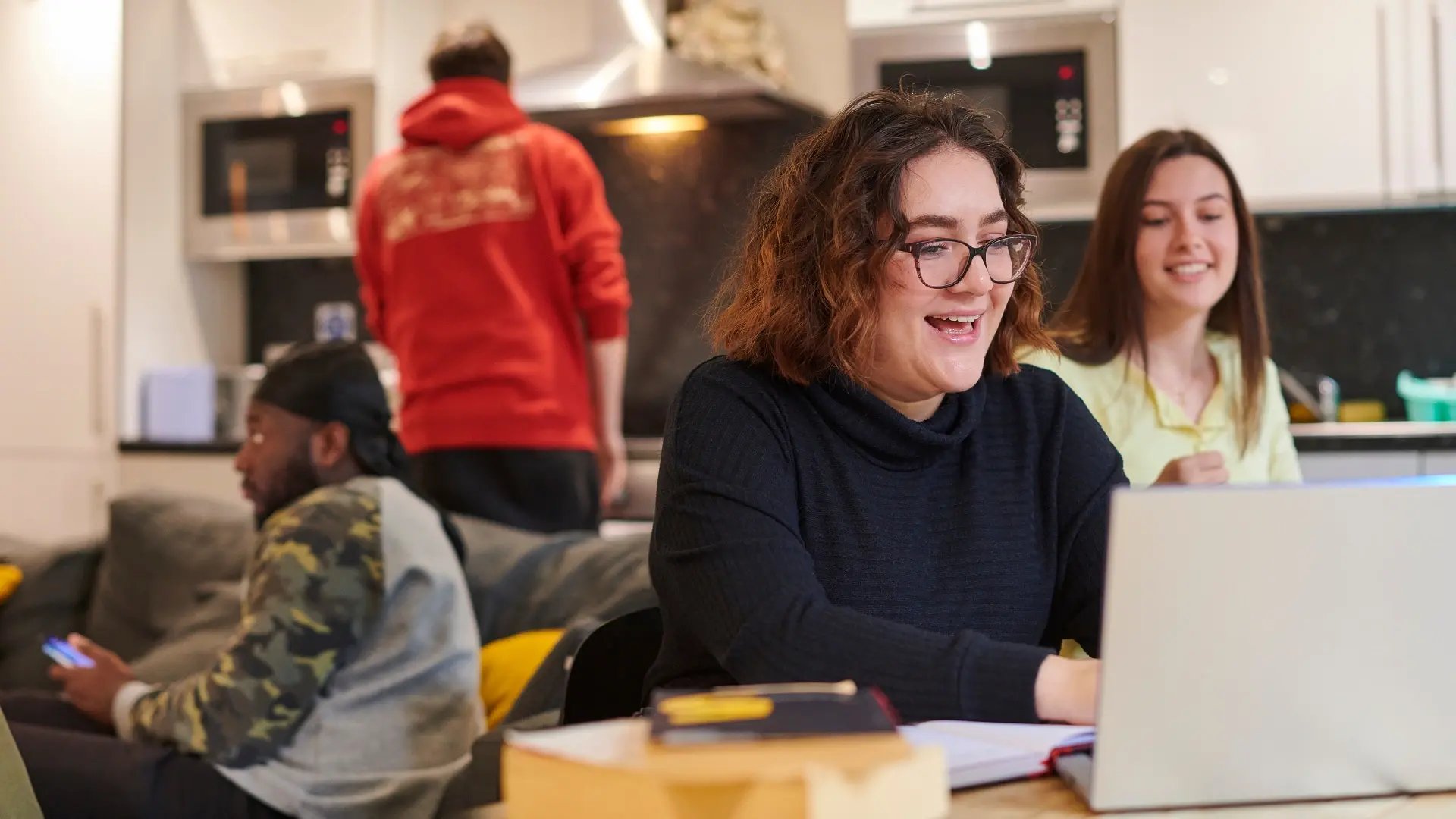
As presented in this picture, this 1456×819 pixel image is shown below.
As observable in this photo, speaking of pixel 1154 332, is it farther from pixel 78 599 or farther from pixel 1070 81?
pixel 78 599

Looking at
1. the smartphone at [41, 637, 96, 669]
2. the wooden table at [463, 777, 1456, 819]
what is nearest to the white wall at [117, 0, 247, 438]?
the smartphone at [41, 637, 96, 669]

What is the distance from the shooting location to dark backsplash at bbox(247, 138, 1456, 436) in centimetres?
380

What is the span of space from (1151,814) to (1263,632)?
0.14 metres

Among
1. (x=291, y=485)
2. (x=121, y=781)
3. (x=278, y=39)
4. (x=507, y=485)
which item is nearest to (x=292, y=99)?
(x=278, y=39)

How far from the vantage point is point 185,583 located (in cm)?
296

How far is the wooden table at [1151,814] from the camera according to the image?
35.3 inches

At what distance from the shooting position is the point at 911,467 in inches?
52.7

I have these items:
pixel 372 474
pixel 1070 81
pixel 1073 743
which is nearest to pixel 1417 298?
pixel 1070 81

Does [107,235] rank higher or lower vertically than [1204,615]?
higher

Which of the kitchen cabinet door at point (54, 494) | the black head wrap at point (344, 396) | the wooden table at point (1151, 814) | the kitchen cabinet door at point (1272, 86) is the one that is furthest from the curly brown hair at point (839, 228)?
the kitchen cabinet door at point (54, 494)

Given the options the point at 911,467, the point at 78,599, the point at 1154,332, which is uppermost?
the point at 1154,332

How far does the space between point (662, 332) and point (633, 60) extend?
0.86 m

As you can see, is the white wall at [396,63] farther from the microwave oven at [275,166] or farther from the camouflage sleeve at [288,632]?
the camouflage sleeve at [288,632]

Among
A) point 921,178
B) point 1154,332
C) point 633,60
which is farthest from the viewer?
point 633,60
